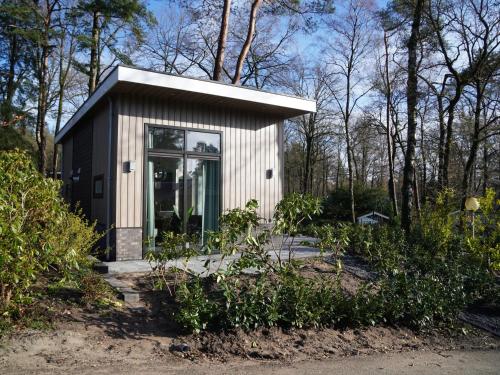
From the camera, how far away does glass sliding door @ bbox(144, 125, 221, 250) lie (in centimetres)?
813

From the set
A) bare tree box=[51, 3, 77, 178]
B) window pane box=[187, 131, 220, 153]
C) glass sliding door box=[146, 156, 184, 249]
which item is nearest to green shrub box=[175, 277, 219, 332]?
glass sliding door box=[146, 156, 184, 249]

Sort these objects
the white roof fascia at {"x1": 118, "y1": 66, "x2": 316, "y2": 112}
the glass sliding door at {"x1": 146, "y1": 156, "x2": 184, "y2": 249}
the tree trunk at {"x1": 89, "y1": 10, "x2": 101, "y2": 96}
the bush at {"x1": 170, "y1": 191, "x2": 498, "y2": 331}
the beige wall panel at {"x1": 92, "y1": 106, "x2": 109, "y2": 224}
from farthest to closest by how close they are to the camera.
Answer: the tree trunk at {"x1": 89, "y1": 10, "x2": 101, "y2": 96}, the beige wall panel at {"x1": 92, "y1": 106, "x2": 109, "y2": 224}, the glass sliding door at {"x1": 146, "y1": 156, "x2": 184, "y2": 249}, the white roof fascia at {"x1": 118, "y1": 66, "x2": 316, "y2": 112}, the bush at {"x1": 170, "y1": 191, "x2": 498, "y2": 331}

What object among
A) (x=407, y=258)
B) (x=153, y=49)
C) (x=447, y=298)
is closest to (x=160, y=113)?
(x=407, y=258)

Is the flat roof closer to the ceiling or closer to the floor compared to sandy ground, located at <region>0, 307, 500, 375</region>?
closer to the ceiling

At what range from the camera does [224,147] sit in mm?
9016

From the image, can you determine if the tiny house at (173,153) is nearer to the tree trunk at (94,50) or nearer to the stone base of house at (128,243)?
the stone base of house at (128,243)

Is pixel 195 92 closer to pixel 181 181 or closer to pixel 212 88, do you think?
pixel 212 88

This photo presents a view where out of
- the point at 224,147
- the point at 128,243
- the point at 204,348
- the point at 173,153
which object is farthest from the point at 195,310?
the point at 224,147

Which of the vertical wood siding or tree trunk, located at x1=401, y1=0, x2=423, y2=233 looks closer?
the vertical wood siding

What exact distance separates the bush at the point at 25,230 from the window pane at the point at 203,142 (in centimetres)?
Answer: 405

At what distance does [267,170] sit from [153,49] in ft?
47.9

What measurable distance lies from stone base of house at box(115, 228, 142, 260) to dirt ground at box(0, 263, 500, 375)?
2629mm

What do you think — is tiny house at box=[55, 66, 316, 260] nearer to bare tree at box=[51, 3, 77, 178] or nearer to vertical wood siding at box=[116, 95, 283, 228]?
vertical wood siding at box=[116, 95, 283, 228]

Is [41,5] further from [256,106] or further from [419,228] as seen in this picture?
[419,228]
